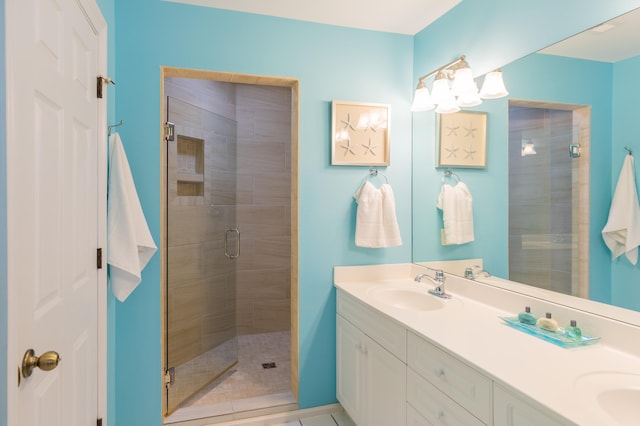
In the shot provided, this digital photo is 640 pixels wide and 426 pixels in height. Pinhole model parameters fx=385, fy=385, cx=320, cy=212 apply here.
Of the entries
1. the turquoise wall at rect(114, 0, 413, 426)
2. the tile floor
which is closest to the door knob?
the turquoise wall at rect(114, 0, 413, 426)

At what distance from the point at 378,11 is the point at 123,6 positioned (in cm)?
142

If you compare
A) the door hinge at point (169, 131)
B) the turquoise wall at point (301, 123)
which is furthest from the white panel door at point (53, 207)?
the door hinge at point (169, 131)

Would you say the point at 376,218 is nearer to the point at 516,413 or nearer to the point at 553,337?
the point at 553,337

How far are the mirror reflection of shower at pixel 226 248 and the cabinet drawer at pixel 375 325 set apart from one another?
0.77 m

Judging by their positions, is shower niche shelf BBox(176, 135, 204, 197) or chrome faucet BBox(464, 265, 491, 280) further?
shower niche shelf BBox(176, 135, 204, 197)

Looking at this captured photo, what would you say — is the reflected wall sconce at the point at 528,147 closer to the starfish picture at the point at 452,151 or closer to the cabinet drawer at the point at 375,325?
the starfish picture at the point at 452,151

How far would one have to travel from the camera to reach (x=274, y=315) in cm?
383

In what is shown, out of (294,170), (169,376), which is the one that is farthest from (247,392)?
(294,170)

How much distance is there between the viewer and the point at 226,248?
3219mm

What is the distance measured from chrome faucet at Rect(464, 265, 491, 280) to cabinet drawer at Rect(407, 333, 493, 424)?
2.24 ft

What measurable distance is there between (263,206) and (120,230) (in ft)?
6.53

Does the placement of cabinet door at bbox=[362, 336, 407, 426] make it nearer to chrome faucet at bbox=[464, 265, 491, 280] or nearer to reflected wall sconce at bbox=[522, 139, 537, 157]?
chrome faucet at bbox=[464, 265, 491, 280]

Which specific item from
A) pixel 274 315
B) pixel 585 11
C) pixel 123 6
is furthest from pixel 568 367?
pixel 274 315

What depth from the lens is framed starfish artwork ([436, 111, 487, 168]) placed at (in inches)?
82.5
